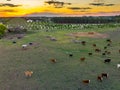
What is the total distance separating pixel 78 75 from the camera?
19.9 meters

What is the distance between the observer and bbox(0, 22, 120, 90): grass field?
60.6ft

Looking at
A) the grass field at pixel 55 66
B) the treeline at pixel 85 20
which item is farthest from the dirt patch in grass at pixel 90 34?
the treeline at pixel 85 20

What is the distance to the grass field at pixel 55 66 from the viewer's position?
60.6 ft

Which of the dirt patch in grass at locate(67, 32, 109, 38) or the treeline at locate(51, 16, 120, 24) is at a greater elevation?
the dirt patch in grass at locate(67, 32, 109, 38)

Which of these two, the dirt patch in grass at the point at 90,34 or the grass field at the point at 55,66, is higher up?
the grass field at the point at 55,66

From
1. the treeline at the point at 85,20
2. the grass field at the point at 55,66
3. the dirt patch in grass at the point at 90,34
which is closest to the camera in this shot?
the grass field at the point at 55,66

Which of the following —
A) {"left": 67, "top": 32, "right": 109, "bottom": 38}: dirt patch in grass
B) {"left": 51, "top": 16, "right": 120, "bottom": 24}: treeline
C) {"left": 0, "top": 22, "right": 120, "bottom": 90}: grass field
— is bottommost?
{"left": 51, "top": 16, "right": 120, "bottom": 24}: treeline

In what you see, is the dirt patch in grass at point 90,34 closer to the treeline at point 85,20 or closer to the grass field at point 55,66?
the grass field at point 55,66

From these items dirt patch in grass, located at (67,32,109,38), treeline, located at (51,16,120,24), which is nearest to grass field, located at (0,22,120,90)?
dirt patch in grass, located at (67,32,109,38)

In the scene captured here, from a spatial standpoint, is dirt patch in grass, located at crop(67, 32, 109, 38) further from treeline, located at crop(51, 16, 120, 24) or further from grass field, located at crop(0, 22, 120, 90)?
treeline, located at crop(51, 16, 120, 24)

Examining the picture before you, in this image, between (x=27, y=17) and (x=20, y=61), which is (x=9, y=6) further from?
(x=20, y=61)

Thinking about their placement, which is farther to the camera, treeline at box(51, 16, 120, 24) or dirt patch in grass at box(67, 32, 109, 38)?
treeline at box(51, 16, 120, 24)

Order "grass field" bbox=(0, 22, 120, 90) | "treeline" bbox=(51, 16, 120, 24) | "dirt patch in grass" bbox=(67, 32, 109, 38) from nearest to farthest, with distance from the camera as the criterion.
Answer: "grass field" bbox=(0, 22, 120, 90) < "dirt patch in grass" bbox=(67, 32, 109, 38) < "treeline" bbox=(51, 16, 120, 24)

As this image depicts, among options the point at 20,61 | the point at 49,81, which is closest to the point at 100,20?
the point at 20,61
